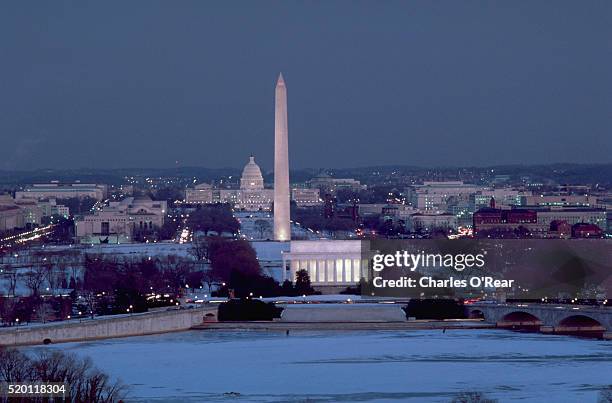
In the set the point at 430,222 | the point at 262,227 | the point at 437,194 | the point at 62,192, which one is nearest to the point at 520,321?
the point at 262,227

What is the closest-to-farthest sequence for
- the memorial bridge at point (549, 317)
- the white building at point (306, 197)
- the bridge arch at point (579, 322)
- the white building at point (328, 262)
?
the memorial bridge at point (549, 317), the bridge arch at point (579, 322), the white building at point (328, 262), the white building at point (306, 197)

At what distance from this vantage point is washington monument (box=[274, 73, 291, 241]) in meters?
90.1

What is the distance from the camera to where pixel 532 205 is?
14912cm

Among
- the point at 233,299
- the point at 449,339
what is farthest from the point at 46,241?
the point at 449,339

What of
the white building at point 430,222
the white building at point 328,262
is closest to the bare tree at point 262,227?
the white building at point 430,222

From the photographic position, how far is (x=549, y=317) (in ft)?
199

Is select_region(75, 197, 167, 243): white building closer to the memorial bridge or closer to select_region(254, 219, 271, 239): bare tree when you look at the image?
select_region(254, 219, 271, 239): bare tree

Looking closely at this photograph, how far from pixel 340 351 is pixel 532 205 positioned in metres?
96.3

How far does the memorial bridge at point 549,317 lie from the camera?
5831cm

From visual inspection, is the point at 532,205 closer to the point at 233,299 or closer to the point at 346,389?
the point at 233,299

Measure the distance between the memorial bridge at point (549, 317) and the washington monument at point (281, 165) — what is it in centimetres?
2674

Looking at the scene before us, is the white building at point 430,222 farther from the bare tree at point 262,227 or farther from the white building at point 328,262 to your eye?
the white building at point 328,262

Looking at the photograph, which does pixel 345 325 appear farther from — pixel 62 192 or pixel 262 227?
pixel 62 192

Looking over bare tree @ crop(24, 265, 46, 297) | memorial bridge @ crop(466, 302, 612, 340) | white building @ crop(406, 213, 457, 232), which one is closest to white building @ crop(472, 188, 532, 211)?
white building @ crop(406, 213, 457, 232)
